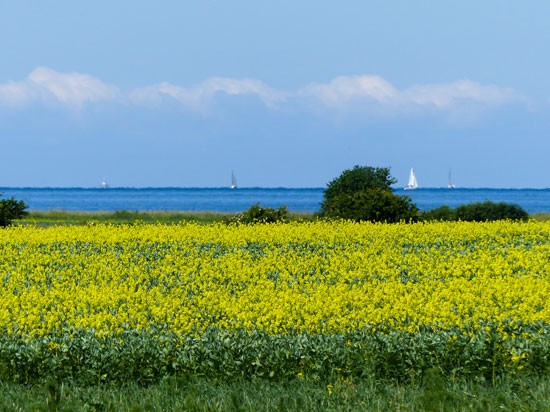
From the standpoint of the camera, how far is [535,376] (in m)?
7.87

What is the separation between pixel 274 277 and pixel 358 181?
14380 millimetres

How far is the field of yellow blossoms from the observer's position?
7914 mm

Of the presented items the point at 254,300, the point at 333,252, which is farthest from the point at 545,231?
the point at 254,300

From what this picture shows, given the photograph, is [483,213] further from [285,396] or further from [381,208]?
[285,396]

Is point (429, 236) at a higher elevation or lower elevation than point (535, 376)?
higher

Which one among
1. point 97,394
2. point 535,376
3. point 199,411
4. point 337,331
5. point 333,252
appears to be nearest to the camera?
point 199,411

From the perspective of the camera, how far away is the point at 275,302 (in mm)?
10094

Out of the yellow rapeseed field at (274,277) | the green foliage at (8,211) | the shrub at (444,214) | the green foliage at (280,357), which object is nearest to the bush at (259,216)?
the yellow rapeseed field at (274,277)

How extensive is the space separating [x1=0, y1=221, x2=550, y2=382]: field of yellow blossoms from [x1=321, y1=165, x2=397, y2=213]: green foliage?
9.00m

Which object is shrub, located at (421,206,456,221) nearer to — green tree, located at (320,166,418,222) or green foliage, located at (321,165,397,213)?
green foliage, located at (321,165,397,213)

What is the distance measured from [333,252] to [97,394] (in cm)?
823

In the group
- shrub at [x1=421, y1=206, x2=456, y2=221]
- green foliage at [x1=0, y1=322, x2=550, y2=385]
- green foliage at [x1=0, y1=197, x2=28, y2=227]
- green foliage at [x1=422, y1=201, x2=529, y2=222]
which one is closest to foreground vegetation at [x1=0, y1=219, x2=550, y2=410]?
green foliage at [x1=0, y1=322, x2=550, y2=385]

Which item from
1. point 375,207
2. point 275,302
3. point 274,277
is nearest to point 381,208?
point 375,207

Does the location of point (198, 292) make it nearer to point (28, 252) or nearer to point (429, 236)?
point (28, 252)
